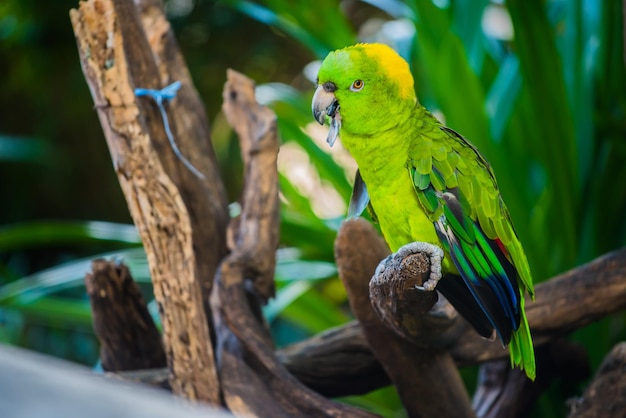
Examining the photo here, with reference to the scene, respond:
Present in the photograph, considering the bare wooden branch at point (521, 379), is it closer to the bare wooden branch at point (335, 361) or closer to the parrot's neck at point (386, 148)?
the bare wooden branch at point (335, 361)

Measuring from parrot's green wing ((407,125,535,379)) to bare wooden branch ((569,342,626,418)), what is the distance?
0.20 metres

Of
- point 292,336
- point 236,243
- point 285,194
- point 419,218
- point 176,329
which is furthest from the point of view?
point 292,336

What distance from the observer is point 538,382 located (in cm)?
95

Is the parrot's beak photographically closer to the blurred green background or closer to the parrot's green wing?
the parrot's green wing

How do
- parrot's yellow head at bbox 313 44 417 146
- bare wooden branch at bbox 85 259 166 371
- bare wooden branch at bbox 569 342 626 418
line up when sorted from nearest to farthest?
parrot's yellow head at bbox 313 44 417 146 < bare wooden branch at bbox 569 342 626 418 < bare wooden branch at bbox 85 259 166 371

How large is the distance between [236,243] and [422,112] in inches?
15.4

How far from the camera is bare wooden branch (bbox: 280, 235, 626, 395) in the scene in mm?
826

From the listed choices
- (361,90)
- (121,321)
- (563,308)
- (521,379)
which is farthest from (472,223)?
(121,321)

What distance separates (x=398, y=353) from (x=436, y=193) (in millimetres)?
261

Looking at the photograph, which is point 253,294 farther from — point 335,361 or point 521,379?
Answer: point 521,379

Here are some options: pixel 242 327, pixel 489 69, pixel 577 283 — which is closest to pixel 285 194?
pixel 489 69

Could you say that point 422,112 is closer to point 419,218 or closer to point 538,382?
point 419,218

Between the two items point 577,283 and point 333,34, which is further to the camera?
point 333,34

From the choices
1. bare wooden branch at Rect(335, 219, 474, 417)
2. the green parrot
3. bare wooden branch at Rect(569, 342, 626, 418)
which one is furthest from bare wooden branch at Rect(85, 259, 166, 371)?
bare wooden branch at Rect(569, 342, 626, 418)
